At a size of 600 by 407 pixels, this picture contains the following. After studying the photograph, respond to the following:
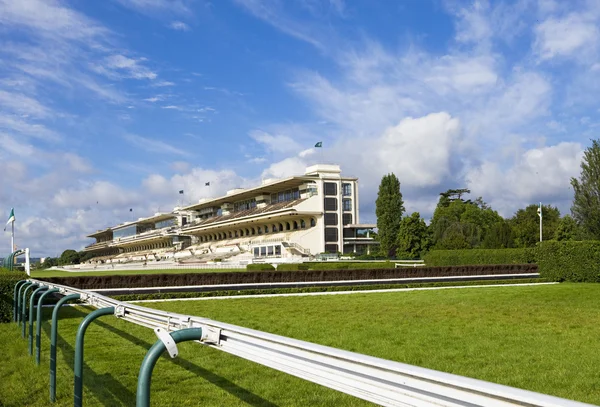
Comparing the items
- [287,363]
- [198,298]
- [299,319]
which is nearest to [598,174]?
[198,298]

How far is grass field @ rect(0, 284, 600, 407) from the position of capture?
22.1 ft

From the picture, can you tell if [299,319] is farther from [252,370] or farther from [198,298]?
[198,298]

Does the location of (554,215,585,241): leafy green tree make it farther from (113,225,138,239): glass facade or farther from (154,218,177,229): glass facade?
(113,225,138,239): glass facade

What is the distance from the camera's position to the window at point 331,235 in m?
79.4

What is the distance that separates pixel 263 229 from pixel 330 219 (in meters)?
15.7

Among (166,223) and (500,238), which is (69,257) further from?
(500,238)

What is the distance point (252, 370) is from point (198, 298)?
15610 mm

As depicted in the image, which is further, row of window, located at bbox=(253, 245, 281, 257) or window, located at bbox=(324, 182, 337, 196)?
window, located at bbox=(324, 182, 337, 196)

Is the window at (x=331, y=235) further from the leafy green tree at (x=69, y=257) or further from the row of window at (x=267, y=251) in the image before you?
the leafy green tree at (x=69, y=257)

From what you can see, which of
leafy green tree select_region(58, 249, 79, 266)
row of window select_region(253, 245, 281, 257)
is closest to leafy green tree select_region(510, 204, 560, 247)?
row of window select_region(253, 245, 281, 257)

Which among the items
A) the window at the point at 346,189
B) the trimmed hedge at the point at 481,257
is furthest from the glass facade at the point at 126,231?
the trimmed hedge at the point at 481,257

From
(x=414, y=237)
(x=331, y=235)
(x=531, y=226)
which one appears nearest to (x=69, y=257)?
(x=331, y=235)

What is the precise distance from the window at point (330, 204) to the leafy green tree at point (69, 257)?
10865 centimetres

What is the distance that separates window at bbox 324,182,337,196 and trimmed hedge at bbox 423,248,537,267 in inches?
1211
